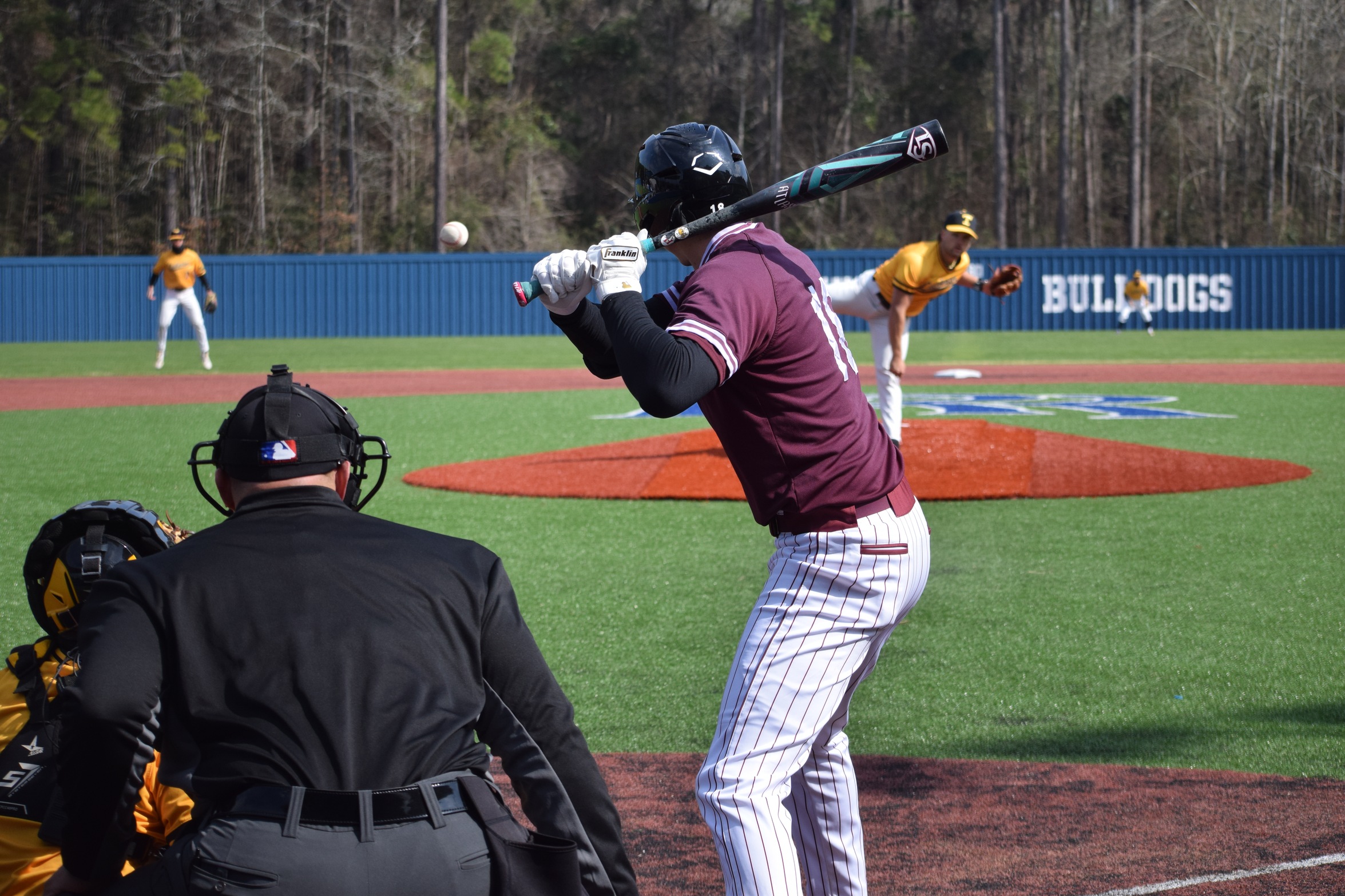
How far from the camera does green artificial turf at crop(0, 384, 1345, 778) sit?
16.8 ft

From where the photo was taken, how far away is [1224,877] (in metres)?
3.73

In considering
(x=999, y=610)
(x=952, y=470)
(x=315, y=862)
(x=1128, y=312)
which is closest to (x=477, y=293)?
(x=1128, y=312)

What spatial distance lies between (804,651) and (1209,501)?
7.77 m

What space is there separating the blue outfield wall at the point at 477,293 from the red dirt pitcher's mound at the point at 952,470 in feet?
75.9

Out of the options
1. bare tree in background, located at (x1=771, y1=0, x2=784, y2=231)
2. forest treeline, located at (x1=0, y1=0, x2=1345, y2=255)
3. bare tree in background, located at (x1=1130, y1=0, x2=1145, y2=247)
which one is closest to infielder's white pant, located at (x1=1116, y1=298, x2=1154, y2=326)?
bare tree in background, located at (x1=1130, y1=0, x2=1145, y2=247)

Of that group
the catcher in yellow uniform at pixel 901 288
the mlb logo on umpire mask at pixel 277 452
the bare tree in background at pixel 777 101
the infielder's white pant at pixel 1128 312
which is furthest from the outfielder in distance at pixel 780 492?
the bare tree in background at pixel 777 101

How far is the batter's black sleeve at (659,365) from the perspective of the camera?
2.81 metres

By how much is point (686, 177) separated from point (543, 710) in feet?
4.97

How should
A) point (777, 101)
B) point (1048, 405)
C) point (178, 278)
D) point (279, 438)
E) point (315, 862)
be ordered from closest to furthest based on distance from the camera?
point (315, 862) < point (279, 438) < point (1048, 405) < point (178, 278) < point (777, 101)

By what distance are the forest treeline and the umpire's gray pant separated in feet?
135

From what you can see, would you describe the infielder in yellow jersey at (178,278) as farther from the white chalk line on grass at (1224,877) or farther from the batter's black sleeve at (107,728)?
the batter's black sleeve at (107,728)

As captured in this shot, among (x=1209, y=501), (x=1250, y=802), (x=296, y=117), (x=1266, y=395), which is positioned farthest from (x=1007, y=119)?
(x=1250, y=802)

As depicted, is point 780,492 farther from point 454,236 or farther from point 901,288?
point 901,288

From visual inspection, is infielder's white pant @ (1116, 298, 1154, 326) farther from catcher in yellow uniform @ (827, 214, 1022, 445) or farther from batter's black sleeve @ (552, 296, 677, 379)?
batter's black sleeve @ (552, 296, 677, 379)
